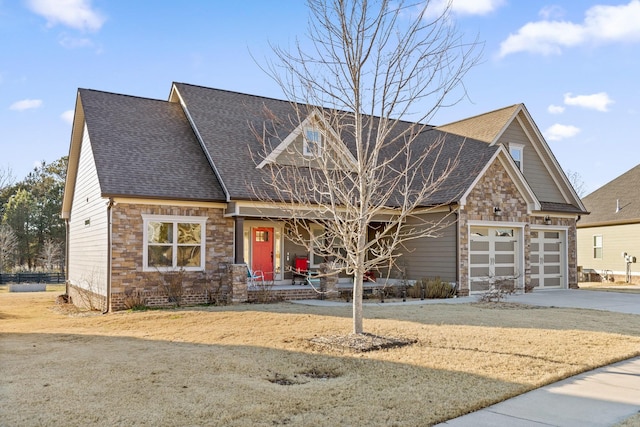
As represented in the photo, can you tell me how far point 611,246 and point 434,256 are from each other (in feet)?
45.1

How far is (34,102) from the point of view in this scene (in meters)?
21.2

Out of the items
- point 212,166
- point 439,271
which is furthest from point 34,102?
point 439,271

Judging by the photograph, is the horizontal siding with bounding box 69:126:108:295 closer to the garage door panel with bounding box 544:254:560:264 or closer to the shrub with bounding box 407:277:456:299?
the shrub with bounding box 407:277:456:299

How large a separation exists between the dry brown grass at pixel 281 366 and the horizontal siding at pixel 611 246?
15.1m

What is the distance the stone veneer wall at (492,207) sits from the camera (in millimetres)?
17875

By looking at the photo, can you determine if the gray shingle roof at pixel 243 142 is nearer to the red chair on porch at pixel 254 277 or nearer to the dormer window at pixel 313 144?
the dormer window at pixel 313 144

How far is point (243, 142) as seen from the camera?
60.8 feet

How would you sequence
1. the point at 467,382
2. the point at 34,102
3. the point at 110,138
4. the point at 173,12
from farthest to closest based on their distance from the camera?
the point at 34,102, the point at 110,138, the point at 173,12, the point at 467,382

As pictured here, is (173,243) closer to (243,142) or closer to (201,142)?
(201,142)

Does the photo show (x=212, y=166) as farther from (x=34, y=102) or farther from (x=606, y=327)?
(x=606, y=327)

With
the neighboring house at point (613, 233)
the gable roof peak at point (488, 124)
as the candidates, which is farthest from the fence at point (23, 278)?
the neighboring house at point (613, 233)

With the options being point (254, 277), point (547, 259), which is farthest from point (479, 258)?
point (254, 277)

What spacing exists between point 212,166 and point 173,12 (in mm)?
4801

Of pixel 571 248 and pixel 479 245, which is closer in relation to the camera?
pixel 479 245
